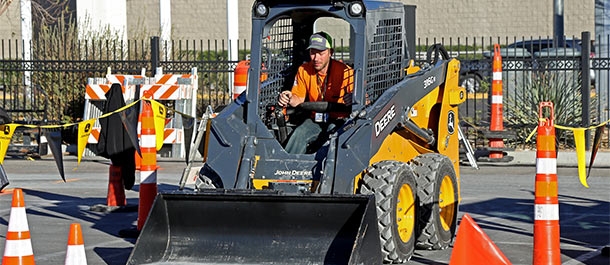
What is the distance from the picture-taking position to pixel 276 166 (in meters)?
9.32

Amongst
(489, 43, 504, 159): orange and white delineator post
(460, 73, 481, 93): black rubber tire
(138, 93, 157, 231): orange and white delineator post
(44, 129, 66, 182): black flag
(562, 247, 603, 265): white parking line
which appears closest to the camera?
(562, 247, 603, 265): white parking line

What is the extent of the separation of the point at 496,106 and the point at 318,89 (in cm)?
827

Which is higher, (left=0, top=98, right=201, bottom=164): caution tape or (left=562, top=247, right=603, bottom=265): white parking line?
(left=0, top=98, right=201, bottom=164): caution tape

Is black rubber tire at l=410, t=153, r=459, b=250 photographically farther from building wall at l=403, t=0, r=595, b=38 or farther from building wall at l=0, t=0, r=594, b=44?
building wall at l=403, t=0, r=595, b=38

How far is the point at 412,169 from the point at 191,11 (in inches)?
1484

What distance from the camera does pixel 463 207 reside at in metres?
13.0

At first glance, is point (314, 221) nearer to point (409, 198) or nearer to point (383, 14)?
point (409, 198)

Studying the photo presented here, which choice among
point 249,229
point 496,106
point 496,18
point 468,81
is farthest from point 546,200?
point 496,18

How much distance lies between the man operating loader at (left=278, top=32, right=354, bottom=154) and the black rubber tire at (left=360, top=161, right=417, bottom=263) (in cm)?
82

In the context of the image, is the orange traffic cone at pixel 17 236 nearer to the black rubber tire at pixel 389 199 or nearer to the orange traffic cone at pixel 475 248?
the black rubber tire at pixel 389 199

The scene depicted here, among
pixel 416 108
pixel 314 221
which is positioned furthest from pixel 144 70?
pixel 314 221

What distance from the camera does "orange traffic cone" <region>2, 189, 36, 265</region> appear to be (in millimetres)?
7590

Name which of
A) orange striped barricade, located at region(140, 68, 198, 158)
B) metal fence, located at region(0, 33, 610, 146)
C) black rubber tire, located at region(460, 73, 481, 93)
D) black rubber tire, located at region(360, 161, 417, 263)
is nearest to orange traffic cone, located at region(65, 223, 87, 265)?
black rubber tire, located at region(360, 161, 417, 263)

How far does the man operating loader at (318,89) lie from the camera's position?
384 inches
